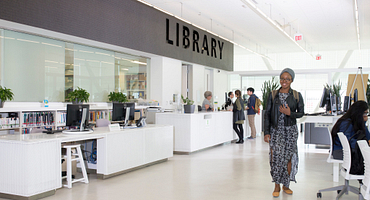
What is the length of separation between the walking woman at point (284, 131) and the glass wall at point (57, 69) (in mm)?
4891

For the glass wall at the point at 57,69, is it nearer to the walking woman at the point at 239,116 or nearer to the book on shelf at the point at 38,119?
the book on shelf at the point at 38,119

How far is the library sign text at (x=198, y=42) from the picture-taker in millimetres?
10250

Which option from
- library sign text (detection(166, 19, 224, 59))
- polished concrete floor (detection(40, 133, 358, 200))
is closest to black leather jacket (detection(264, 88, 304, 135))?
polished concrete floor (detection(40, 133, 358, 200))

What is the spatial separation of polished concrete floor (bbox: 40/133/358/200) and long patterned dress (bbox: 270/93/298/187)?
1.01 feet

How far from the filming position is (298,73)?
13570mm

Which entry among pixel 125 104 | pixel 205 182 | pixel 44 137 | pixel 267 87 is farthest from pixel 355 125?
pixel 267 87

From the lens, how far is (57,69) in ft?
23.1

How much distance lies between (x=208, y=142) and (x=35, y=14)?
15.9ft

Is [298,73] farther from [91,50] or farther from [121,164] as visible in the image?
[121,164]

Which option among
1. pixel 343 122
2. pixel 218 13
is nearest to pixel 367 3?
pixel 218 13

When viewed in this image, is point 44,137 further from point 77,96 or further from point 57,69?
point 57,69

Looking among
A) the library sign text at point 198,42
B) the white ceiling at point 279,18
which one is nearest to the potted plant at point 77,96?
the white ceiling at point 279,18

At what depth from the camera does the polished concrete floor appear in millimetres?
4133

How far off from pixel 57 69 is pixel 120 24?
6.20 feet
